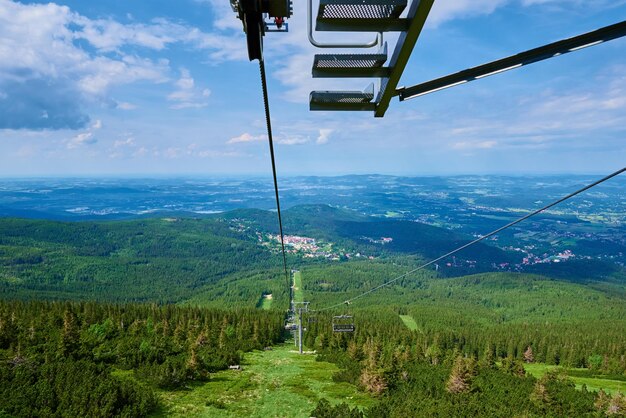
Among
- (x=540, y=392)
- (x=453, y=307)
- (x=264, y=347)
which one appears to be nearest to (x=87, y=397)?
(x=540, y=392)

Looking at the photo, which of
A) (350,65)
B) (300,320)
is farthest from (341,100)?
(300,320)

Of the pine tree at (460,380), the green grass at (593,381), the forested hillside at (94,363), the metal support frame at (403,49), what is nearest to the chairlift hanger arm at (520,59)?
the metal support frame at (403,49)

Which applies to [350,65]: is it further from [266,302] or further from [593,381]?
[266,302]

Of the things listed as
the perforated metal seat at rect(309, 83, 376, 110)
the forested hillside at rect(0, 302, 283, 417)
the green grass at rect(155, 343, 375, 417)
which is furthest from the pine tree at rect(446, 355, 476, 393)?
the perforated metal seat at rect(309, 83, 376, 110)

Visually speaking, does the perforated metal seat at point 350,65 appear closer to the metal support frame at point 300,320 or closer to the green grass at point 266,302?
the metal support frame at point 300,320

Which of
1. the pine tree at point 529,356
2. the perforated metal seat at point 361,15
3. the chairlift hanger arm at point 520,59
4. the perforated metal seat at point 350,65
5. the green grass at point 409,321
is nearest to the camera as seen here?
the perforated metal seat at point 361,15

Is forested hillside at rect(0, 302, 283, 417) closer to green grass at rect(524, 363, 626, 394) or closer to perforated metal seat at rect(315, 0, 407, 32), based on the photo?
perforated metal seat at rect(315, 0, 407, 32)
